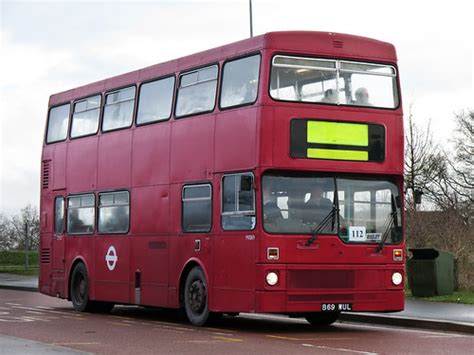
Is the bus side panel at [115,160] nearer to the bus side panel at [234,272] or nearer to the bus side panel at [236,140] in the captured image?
the bus side panel at [236,140]

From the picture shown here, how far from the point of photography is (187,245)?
20.3m

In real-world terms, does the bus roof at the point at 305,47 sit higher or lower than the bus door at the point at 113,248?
higher

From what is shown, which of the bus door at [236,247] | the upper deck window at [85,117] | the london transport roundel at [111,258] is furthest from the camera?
the upper deck window at [85,117]

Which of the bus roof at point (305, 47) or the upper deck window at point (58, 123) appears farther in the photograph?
the upper deck window at point (58, 123)

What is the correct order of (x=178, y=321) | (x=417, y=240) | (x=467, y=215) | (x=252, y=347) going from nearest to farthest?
(x=252, y=347) → (x=178, y=321) → (x=417, y=240) → (x=467, y=215)

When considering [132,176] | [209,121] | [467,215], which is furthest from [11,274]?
[209,121]

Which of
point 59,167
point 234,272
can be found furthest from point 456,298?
point 59,167

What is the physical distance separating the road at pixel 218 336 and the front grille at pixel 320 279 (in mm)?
773

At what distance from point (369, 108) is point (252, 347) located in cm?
504

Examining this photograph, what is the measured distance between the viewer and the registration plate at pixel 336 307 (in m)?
18.2

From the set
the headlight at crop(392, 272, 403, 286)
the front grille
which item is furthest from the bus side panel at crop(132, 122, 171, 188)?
the headlight at crop(392, 272, 403, 286)

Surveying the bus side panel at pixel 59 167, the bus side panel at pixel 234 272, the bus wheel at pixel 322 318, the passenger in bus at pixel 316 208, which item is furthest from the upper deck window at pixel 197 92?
the bus side panel at pixel 59 167

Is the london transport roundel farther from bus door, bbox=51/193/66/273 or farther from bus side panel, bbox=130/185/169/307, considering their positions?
bus door, bbox=51/193/66/273

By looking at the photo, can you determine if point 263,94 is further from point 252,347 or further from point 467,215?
point 467,215
